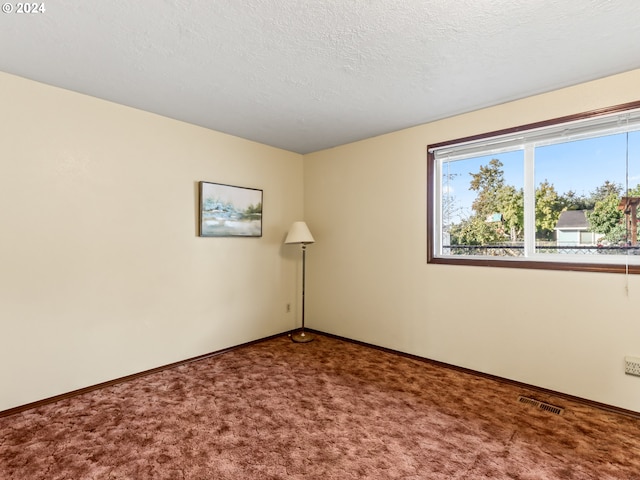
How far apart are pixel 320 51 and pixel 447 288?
7.61ft

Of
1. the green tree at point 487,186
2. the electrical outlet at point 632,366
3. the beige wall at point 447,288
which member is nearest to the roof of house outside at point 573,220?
the beige wall at point 447,288

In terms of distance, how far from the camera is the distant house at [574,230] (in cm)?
254

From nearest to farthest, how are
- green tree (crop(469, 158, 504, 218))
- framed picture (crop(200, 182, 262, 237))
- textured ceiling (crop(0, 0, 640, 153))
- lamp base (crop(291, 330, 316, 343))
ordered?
textured ceiling (crop(0, 0, 640, 153)) < green tree (crop(469, 158, 504, 218)) < framed picture (crop(200, 182, 262, 237)) < lamp base (crop(291, 330, 316, 343))

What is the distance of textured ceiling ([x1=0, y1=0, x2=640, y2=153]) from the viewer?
1.72 metres

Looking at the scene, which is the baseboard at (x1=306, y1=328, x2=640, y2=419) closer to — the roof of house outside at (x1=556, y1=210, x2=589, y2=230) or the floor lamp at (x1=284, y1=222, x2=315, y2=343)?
the floor lamp at (x1=284, y1=222, x2=315, y2=343)

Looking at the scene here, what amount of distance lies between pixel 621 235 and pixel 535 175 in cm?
73

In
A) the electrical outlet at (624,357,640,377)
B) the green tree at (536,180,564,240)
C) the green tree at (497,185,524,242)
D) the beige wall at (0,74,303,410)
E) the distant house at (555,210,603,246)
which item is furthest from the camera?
the green tree at (497,185,524,242)

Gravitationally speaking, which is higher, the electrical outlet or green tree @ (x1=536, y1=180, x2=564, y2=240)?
green tree @ (x1=536, y1=180, x2=564, y2=240)

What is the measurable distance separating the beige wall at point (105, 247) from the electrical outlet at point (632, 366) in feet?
11.0

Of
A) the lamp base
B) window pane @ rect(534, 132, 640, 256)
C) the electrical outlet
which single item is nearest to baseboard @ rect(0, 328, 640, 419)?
the electrical outlet

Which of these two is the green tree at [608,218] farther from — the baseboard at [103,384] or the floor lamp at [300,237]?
the baseboard at [103,384]

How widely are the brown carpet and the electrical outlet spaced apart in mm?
307

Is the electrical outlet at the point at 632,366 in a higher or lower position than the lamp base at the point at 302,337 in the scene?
higher

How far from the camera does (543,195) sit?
2740 millimetres
